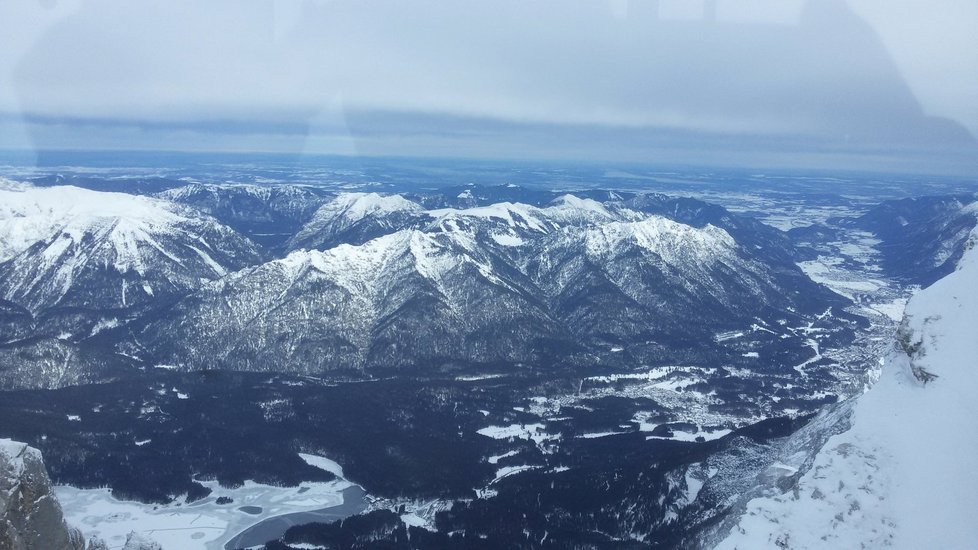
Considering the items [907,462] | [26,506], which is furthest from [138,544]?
[907,462]

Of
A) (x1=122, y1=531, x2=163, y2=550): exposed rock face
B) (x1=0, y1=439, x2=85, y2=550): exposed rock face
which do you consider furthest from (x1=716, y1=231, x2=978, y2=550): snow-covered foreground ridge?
(x1=0, y1=439, x2=85, y2=550): exposed rock face

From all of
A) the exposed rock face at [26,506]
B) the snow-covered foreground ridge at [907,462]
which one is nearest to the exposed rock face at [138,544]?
the exposed rock face at [26,506]

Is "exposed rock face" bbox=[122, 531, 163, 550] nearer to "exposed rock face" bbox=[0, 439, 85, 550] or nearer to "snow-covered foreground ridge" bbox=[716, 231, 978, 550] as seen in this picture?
"exposed rock face" bbox=[0, 439, 85, 550]

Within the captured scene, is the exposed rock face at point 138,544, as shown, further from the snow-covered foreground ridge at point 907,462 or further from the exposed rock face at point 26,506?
the snow-covered foreground ridge at point 907,462

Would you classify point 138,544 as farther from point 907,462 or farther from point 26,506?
point 907,462

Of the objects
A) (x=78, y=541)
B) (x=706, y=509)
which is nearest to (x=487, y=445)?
(x=706, y=509)

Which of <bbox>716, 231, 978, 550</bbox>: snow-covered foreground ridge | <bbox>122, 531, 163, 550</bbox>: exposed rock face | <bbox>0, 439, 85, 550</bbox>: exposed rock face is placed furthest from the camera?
<bbox>122, 531, 163, 550</bbox>: exposed rock face
